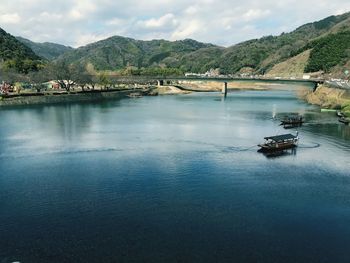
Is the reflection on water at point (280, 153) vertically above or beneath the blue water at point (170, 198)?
beneath

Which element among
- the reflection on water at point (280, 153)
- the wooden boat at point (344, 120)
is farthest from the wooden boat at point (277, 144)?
the wooden boat at point (344, 120)

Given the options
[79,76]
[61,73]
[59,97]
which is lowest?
[59,97]

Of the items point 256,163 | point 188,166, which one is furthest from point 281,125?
point 188,166

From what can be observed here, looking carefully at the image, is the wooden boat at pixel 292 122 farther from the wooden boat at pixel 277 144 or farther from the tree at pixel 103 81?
the tree at pixel 103 81

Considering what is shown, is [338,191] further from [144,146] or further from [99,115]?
[99,115]

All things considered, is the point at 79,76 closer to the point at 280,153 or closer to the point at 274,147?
the point at 274,147

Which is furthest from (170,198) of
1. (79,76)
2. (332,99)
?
(79,76)

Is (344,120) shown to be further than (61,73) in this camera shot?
No
